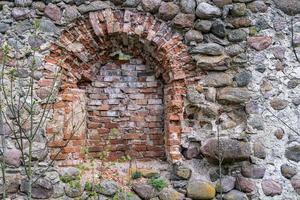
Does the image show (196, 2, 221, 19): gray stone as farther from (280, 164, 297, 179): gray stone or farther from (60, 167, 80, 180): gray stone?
(60, 167, 80, 180): gray stone

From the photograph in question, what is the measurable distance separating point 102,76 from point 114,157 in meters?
0.81

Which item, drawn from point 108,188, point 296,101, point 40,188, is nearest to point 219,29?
point 296,101

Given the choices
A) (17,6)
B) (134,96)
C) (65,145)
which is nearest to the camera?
(65,145)

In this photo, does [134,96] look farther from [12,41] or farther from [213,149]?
[12,41]

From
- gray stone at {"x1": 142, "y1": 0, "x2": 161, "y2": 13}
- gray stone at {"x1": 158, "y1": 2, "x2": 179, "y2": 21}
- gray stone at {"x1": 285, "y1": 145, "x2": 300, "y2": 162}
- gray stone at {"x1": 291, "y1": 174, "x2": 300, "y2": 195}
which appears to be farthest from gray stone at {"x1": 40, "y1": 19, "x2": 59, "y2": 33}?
gray stone at {"x1": 291, "y1": 174, "x2": 300, "y2": 195}

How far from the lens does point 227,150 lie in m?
3.94

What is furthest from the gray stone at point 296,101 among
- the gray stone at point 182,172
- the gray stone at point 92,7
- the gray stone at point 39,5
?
the gray stone at point 39,5

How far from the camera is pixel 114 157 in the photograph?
13.8 ft

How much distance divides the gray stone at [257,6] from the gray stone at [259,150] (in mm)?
1288

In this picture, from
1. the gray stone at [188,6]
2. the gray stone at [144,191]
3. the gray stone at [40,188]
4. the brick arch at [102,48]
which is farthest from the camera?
the gray stone at [188,6]

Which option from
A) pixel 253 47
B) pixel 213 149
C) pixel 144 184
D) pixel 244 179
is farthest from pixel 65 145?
pixel 253 47

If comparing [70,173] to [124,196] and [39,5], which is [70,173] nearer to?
[124,196]

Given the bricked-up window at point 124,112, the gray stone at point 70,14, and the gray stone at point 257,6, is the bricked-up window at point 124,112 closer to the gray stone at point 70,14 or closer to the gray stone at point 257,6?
the gray stone at point 70,14

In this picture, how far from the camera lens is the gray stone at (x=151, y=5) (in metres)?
4.12
